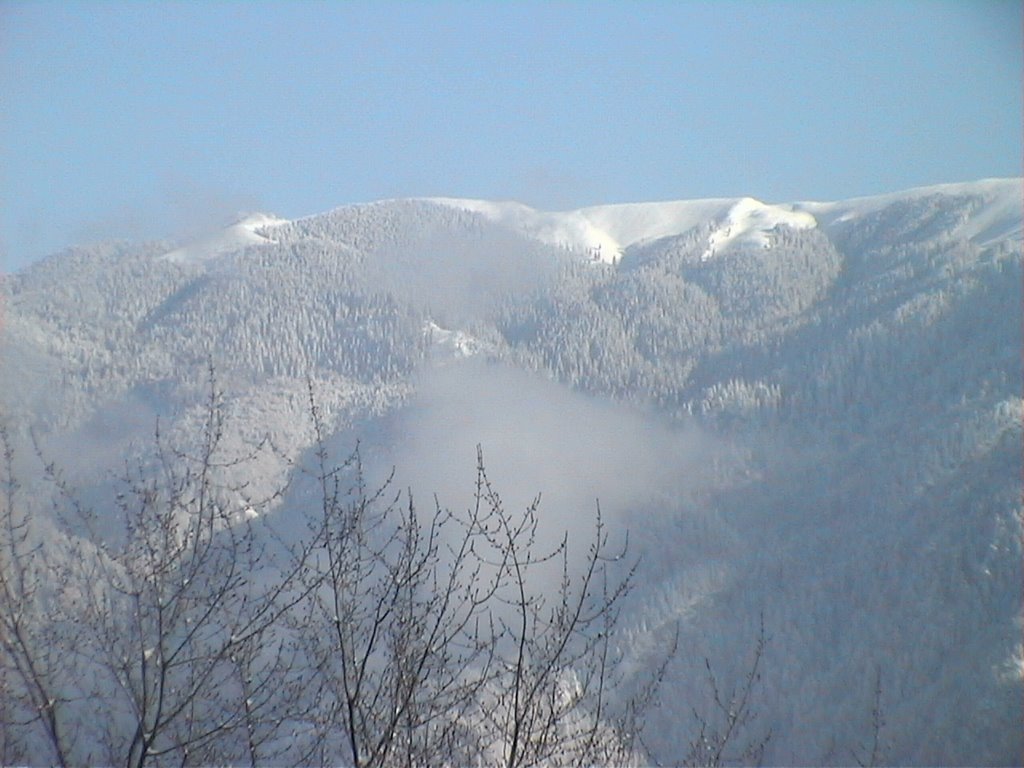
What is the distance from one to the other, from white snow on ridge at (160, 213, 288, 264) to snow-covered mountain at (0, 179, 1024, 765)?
427mm

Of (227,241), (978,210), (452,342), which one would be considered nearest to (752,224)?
(978,210)

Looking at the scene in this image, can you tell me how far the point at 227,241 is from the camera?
8500 centimetres

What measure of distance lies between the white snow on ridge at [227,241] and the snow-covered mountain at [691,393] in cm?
43

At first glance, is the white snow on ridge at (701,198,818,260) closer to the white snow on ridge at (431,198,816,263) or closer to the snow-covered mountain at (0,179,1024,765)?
the white snow on ridge at (431,198,816,263)

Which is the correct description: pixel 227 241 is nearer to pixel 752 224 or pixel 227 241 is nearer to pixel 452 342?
pixel 452 342

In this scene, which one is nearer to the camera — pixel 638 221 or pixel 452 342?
pixel 452 342

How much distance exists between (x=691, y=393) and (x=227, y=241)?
142 ft

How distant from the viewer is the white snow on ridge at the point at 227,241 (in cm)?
7956

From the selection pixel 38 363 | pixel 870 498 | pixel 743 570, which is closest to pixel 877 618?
pixel 743 570

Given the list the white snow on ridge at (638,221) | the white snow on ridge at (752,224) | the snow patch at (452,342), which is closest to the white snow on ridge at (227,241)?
the white snow on ridge at (638,221)

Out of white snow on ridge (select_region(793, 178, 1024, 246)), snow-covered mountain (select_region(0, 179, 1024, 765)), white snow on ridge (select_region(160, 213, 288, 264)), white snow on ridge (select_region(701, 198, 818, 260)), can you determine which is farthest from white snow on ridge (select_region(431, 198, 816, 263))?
white snow on ridge (select_region(160, 213, 288, 264))

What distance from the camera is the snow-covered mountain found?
119 feet

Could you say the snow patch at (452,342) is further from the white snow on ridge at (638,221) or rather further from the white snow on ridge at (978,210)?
the white snow on ridge at (978,210)

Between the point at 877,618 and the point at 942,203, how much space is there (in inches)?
2172
